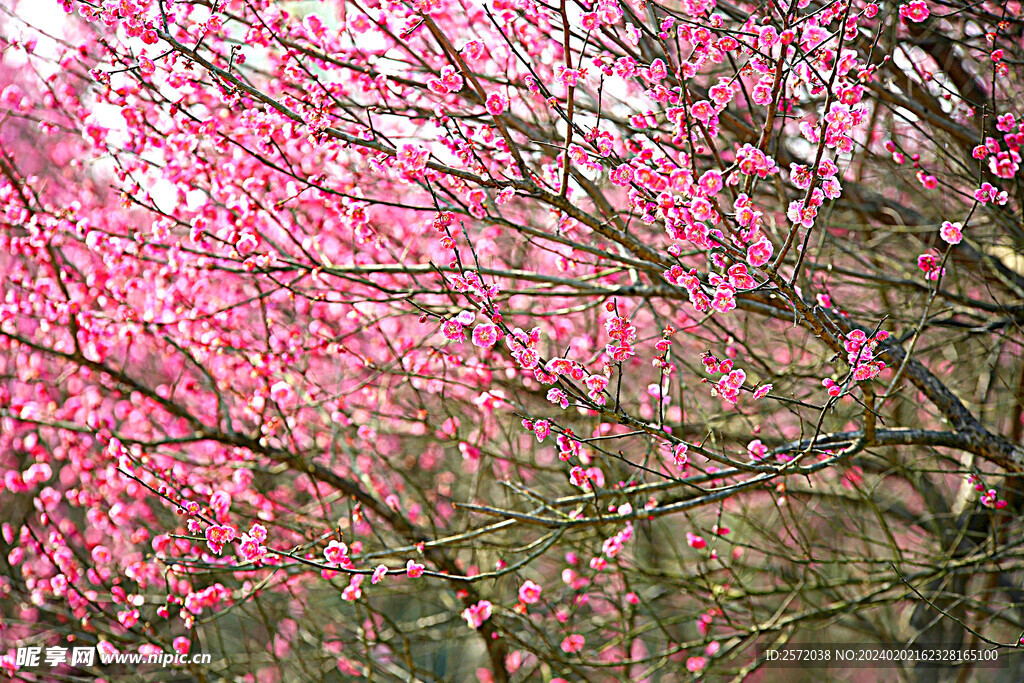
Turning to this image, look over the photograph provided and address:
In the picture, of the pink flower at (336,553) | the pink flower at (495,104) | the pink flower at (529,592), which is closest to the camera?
the pink flower at (495,104)

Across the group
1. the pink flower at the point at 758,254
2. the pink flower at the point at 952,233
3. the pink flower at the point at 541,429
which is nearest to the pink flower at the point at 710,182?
the pink flower at the point at 758,254

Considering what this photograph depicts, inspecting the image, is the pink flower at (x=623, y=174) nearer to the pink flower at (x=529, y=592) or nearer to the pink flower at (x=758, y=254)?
the pink flower at (x=758, y=254)

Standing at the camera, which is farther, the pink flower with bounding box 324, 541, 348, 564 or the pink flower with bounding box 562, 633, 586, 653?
the pink flower with bounding box 562, 633, 586, 653

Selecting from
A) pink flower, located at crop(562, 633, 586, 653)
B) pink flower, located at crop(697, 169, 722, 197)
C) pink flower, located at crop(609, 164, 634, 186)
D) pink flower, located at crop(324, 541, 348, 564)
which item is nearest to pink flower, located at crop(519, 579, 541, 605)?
pink flower, located at crop(562, 633, 586, 653)

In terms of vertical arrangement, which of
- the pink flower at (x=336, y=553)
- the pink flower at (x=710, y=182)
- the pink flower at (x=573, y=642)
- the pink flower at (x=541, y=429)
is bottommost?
the pink flower at (x=573, y=642)

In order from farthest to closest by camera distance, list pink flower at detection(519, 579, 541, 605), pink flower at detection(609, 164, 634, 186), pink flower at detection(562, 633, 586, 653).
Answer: pink flower at detection(562, 633, 586, 653) < pink flower at detection(519, 579, 541, 605) < pink flower at detection(609, 164, 634, 186)

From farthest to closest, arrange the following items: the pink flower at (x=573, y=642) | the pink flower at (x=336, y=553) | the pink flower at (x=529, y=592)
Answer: the pink flower at (x=573, y=642) → the pink flower at (x=529, y=592) → the pink flower at (x=336, y=553)

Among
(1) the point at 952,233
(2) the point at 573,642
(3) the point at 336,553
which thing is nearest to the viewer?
(1) the point at 952,233

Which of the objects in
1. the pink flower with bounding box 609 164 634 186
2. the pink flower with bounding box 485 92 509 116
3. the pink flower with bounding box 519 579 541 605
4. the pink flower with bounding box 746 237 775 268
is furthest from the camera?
the pink flower with bounding box 519 579 541 605

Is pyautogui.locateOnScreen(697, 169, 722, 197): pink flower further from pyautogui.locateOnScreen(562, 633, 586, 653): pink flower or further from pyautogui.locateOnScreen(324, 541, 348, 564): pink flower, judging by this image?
pyautogui.locateOnScreen(562, 633, 586, 653): pink flower

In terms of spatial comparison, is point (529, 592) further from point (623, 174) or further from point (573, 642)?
point (623, 174)

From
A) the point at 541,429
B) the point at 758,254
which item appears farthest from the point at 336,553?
the point at 758,254

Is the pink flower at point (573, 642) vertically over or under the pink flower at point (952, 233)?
under

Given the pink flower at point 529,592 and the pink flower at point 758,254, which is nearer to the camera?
the pink flower at point 758,254
